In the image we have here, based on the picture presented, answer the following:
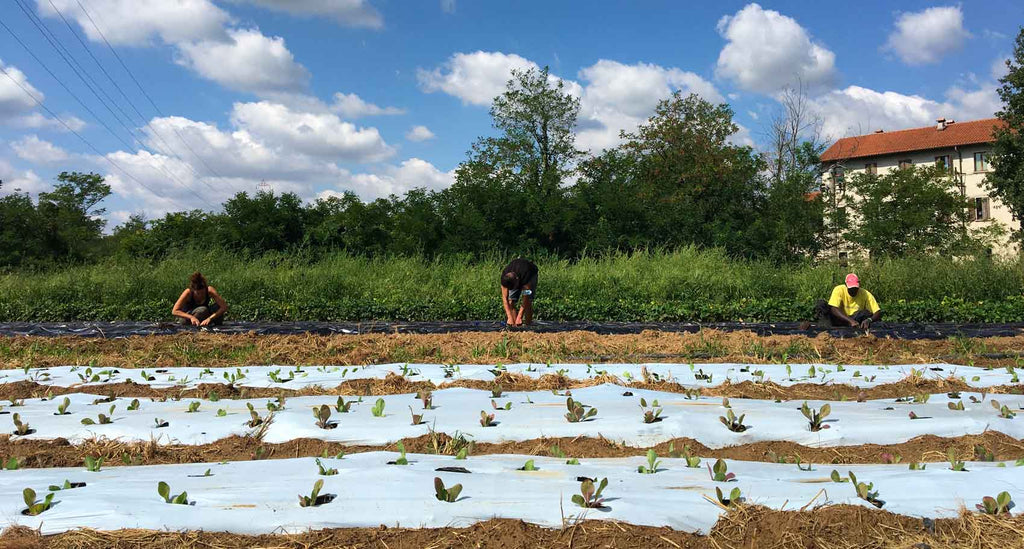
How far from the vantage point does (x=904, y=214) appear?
21.2 metres

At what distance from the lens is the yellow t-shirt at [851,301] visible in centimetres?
858

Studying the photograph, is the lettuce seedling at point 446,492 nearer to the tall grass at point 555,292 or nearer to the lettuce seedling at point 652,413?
the lettuce seedling at point 652,413

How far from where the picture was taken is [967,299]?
1230cm

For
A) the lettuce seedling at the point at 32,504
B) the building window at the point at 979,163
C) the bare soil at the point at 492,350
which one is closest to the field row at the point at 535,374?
the bare soil at the point at 492,350

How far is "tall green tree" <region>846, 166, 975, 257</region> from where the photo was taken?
68.7ft

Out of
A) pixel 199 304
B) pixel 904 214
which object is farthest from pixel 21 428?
pixel 904 214

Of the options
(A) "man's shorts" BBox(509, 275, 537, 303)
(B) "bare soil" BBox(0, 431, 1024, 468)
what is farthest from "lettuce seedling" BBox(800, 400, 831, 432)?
(A) "man's shorts" BBox(509, 275, 537, 303)

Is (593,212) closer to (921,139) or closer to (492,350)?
(492,350)

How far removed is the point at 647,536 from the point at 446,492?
710 millimetres

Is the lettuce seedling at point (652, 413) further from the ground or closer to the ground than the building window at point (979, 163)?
closer to the ground

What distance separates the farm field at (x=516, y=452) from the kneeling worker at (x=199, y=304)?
8.05ft

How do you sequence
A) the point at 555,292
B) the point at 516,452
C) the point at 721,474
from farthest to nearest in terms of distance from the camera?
the point at 555,292 → the point at 516,452 → the point at 721,474

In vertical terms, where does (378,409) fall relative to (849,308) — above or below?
below

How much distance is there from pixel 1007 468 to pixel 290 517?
285 cm
